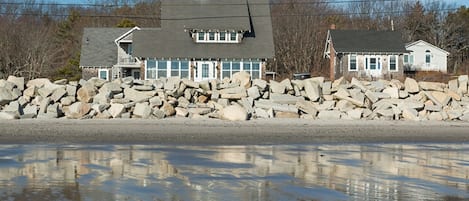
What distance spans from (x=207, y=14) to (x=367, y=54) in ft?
51.2

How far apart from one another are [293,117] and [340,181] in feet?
50.9

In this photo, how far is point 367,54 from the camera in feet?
197

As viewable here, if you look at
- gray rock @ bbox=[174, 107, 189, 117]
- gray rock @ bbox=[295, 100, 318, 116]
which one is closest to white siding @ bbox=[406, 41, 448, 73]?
gray rock @ bbox=[295, 100, 318, 116]

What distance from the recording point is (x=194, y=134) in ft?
76.6

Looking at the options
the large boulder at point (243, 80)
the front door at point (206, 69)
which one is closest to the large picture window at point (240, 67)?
the front door at point (206, 69)

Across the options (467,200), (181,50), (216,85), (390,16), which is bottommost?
(467,200)

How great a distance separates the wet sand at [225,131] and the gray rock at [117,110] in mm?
657

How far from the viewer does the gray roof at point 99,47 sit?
2315 inches

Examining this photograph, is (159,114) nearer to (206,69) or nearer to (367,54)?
(206,69)

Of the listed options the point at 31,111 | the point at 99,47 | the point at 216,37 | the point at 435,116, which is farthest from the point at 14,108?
the point at 99,47

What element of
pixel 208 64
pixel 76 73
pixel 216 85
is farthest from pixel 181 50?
pixel 216 85

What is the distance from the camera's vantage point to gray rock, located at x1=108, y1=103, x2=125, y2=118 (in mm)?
27625

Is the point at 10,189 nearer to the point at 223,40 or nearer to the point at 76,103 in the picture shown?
the point at 76,103

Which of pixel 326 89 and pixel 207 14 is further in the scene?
pixel 207 14
